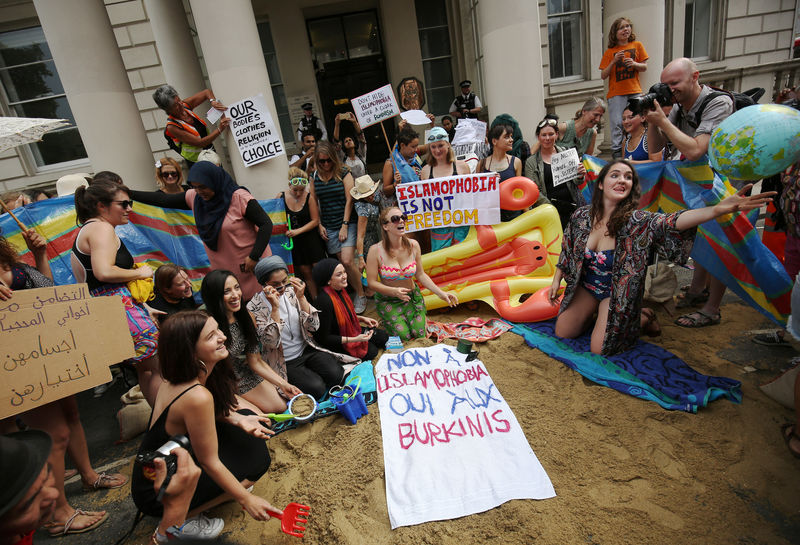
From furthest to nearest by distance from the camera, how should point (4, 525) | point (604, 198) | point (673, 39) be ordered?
point (673, 39) → point (604, 198) → point (4, 525)

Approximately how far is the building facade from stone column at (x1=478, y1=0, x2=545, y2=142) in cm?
2

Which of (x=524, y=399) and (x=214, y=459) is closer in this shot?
(x=214, y=459)

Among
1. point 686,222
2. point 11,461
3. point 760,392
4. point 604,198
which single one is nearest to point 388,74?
point 604,198

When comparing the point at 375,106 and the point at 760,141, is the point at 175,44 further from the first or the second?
the point at 760,141

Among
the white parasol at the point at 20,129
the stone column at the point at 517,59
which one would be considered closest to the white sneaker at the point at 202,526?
the white parasol at the point at 20,129

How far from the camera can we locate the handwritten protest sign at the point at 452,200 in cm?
439

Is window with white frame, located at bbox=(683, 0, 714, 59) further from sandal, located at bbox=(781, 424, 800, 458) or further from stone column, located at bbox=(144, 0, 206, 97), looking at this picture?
stone column, located at bbox=(144, 0, 206, 97)

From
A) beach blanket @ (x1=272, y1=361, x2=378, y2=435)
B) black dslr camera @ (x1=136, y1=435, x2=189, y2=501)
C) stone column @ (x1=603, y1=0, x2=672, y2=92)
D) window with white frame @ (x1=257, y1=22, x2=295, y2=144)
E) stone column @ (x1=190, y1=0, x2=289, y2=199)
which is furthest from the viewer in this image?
window with white frame @ (x1=257, y1=22, x2=295, y2=144)

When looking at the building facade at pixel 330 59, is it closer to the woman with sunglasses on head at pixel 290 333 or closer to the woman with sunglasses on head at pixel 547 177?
the woman with sunglasses on head at pixel 547 177

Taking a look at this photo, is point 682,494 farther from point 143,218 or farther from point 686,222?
point 143,218

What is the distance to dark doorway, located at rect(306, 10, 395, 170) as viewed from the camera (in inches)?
381

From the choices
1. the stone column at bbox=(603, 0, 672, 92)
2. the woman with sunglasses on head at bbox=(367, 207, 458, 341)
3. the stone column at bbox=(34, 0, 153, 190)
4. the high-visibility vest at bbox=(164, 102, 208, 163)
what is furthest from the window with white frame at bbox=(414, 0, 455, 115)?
the woman with sunglasses on head at bbox=(367, 207, 458, 341)

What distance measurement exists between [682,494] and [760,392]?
4.05 ft

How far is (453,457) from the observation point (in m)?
2.48
